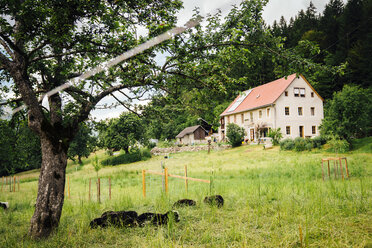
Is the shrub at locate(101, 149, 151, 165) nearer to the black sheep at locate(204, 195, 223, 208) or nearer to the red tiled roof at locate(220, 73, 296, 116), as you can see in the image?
the red tiled roof at locate(220, 73, 296, 116)

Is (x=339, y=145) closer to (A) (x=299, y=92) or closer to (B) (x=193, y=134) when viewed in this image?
(A) (x=299, y=92)

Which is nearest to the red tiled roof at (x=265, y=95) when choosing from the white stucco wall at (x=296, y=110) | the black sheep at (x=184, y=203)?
the white stucco wall at (x=296, y=110)

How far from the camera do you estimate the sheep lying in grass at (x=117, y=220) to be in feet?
17.3

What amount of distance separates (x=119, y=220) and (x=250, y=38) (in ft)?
17.4

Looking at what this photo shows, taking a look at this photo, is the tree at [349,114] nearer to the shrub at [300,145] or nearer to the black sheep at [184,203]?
the shrub at [300,145]

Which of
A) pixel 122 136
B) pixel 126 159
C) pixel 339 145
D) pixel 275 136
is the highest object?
pixel 122 136

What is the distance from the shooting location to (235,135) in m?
34.3

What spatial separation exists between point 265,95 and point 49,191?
34976 mm

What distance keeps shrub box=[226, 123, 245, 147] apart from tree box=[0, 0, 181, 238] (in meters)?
29.6

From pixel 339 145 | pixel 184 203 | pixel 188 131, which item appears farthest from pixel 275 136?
pixel 188 131

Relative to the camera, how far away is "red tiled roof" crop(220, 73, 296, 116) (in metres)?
33.0

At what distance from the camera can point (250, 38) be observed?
5258 mm

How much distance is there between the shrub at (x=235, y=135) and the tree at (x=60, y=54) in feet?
97.2

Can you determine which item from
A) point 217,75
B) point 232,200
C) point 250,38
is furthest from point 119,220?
point 250,38
